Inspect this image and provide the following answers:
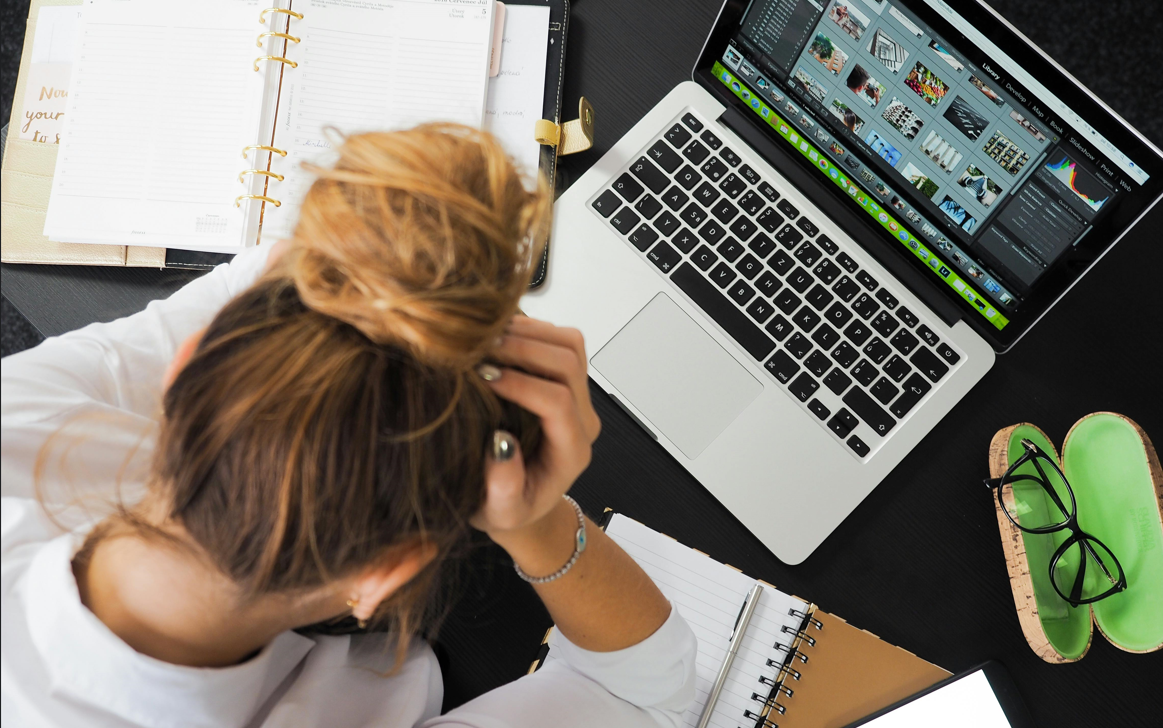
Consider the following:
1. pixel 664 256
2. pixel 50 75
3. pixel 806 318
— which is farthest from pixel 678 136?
pixel 50 75

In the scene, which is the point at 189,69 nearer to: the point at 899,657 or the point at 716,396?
the point at 716,396

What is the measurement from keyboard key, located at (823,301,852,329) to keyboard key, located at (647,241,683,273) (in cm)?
16

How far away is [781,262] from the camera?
0.75 meters

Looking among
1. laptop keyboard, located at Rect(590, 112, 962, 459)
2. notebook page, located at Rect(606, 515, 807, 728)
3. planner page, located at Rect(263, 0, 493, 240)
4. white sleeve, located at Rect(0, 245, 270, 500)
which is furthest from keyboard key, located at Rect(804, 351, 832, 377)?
white sleeve, located at Rect(0, 245, 270, 500)

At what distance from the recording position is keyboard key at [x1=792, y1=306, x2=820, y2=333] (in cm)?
73

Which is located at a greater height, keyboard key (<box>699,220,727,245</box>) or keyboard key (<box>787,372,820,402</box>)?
keyboard key (<box>699,220,727,245</box>)

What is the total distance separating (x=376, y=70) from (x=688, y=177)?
33 centimetres

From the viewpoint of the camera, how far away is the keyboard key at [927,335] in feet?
2.38

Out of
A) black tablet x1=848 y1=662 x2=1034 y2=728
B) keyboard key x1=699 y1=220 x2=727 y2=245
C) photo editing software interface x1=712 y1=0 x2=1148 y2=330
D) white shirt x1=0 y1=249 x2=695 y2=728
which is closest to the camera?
white shirt x1=0 y1=249 x2=695 y2=728

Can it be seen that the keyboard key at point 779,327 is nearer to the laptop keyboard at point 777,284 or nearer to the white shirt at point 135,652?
the laptop keyboard at point 777,284

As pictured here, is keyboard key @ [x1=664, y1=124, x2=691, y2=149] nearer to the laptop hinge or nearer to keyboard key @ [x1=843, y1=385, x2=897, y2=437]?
the laptop hinge

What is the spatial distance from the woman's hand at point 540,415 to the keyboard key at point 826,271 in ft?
1.16

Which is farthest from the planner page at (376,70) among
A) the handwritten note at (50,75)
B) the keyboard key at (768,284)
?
the keyboard key at (768,284)

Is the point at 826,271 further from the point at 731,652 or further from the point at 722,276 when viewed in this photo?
the point at 731,652
